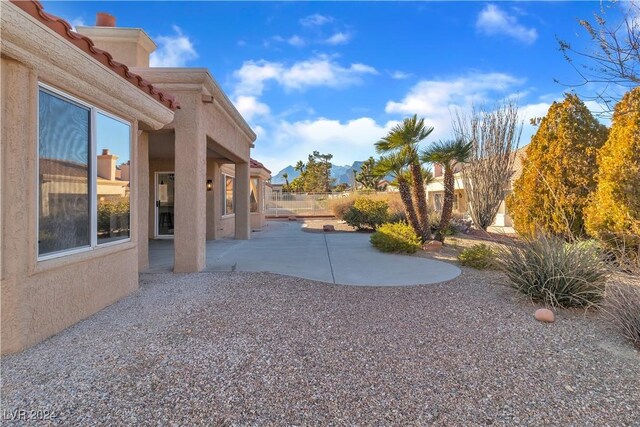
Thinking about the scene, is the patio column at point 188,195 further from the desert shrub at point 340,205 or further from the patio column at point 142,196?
the desert shrub at point 340,205

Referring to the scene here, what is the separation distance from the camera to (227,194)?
1480 centimetres

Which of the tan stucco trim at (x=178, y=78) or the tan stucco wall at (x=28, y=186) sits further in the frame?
the tan stucco trim at (x=178, y=78)

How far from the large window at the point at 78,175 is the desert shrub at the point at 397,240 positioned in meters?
6.86

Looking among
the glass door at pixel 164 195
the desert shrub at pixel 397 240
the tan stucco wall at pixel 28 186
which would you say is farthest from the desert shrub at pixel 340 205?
the tan stucco wall at pixel 28 186

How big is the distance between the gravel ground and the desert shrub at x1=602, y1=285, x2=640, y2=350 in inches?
5.4

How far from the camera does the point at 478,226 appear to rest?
15719mm

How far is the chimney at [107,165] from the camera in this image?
5070 millimetres

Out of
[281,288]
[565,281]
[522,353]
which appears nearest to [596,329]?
[565,281]

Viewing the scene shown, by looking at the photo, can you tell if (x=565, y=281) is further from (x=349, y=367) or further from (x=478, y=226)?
(x=478, y=226)

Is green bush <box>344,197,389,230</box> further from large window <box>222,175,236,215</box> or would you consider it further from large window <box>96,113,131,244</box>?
large window <box>96,113,131,244</box>

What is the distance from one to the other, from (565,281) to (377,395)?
155 inches

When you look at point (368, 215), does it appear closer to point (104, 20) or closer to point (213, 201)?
point (213, 201)

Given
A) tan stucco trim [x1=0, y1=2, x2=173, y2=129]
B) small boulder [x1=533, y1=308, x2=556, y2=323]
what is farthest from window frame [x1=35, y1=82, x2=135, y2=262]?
small boulder [x1=533, y1=308, x2=556, y2=323]

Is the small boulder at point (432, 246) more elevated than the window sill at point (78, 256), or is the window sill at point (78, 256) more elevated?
the window sill at point (78, 256)
